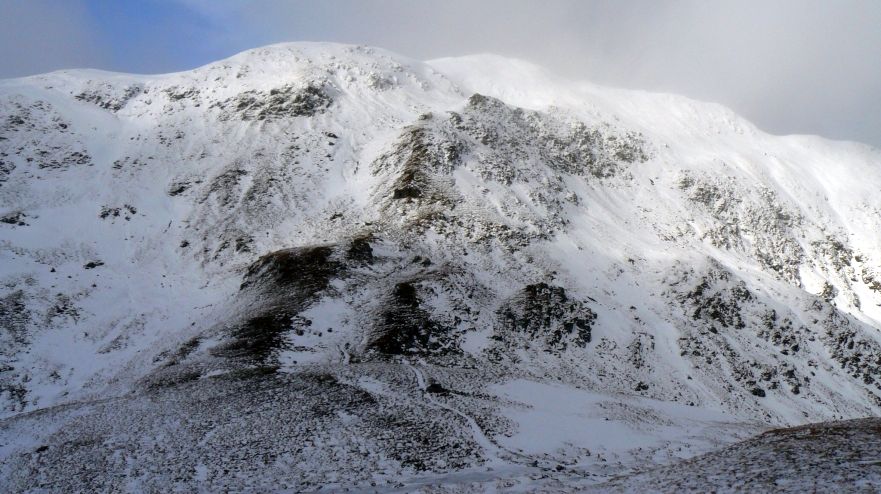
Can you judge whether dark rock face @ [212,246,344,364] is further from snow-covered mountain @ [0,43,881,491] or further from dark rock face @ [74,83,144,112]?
dark rock face @ [74,83,144,112]

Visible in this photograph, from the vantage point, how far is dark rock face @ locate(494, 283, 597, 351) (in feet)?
129

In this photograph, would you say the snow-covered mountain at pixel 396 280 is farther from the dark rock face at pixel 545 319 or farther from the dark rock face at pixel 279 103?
the dark rock face at pixel 279 103

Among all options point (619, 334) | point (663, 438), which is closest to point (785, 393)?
point (619, 334)

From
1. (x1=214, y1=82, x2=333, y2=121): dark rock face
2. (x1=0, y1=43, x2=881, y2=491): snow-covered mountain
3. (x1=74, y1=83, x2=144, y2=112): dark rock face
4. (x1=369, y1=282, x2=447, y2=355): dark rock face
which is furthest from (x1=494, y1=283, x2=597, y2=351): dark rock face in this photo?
(x1=74, y1=83, x2=144, y2=112): dark rock face

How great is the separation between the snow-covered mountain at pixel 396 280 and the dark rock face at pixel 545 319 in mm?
211

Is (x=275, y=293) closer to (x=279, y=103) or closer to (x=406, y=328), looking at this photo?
(x=406, y=328)

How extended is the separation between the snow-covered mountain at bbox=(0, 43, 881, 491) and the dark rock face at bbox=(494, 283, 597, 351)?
0.21 meters

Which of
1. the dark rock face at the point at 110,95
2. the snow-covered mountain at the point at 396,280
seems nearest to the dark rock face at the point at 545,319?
the snow-covered mountain at the point at 396,280

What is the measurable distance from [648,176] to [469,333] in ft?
157

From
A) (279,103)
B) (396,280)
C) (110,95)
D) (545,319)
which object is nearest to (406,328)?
(396,280)

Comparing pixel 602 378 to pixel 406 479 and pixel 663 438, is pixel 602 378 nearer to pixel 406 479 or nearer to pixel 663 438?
pixel 663 438

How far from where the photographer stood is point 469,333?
37.7 meters

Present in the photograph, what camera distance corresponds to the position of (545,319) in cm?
4088

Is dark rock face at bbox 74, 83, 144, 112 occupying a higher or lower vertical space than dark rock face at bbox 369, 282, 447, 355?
higher
